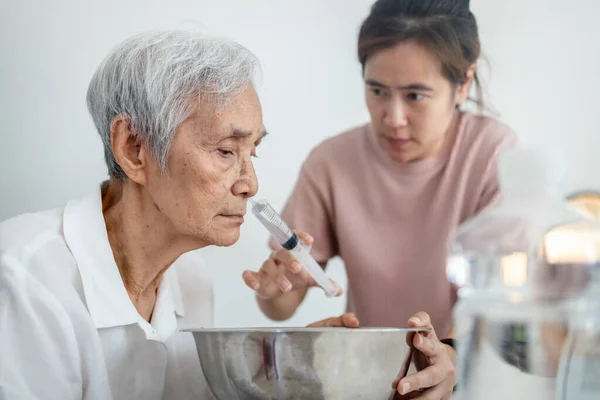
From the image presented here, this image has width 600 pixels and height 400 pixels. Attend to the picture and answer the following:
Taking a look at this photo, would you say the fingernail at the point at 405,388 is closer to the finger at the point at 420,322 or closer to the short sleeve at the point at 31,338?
the finger at the point at 420,322

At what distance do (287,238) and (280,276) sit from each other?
99 mm

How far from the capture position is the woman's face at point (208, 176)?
1178mm

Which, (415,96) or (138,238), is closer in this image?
(138,238)

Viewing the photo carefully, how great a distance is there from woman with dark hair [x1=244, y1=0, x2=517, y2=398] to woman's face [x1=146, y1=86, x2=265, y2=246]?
0.27 meters

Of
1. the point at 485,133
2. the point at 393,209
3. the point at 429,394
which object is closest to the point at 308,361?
the point at 429,394

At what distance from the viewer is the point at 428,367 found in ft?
3.64

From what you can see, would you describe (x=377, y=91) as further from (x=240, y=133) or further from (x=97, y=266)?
(x=97, y=266)

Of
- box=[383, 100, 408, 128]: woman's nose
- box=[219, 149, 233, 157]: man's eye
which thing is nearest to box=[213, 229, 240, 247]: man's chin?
box=[219, 149, 233, 157]: man's eye

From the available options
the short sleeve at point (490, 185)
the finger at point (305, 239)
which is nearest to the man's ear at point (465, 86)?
the short sleeve at point (490, 185)

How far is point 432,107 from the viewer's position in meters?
1.47

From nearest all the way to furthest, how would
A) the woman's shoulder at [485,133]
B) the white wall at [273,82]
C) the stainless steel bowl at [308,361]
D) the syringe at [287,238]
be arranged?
the stainless steel bowl at [308,361], the syringe at [287,238], the white wall at [273,82], the woman's shoulder at [485,133]

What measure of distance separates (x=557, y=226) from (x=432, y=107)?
0.53 m

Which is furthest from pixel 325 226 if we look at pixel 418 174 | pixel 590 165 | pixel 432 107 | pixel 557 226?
pixel 557 226

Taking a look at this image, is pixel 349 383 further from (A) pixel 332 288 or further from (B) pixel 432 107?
(B) pixel 432 107
